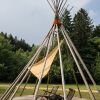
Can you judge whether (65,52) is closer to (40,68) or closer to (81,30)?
(81,30)

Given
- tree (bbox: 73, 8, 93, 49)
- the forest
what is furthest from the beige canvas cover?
tree (bbox: 73, 8, 93, 49)

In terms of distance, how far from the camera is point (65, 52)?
3606 cm

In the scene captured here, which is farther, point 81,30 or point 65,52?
point 81,30

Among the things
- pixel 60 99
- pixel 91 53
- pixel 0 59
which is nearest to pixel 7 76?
pixel 0 59

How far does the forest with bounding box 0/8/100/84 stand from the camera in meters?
39.4

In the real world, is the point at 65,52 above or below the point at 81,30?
below

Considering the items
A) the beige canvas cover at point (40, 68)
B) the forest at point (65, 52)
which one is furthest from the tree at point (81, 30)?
the beige canvas cover at point (40, 68)

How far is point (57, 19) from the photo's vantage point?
10648mm

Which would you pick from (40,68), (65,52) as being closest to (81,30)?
(65,52)

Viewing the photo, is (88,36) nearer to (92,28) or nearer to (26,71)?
(92,28)

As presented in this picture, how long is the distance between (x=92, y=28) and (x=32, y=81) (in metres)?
15.8

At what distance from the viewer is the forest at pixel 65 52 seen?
39.4 m

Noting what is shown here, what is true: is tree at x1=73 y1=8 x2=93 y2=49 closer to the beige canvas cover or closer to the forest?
the forest

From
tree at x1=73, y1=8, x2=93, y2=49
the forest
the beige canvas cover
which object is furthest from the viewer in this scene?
tree at x1=73, y1=8, x2=93, y2=49
